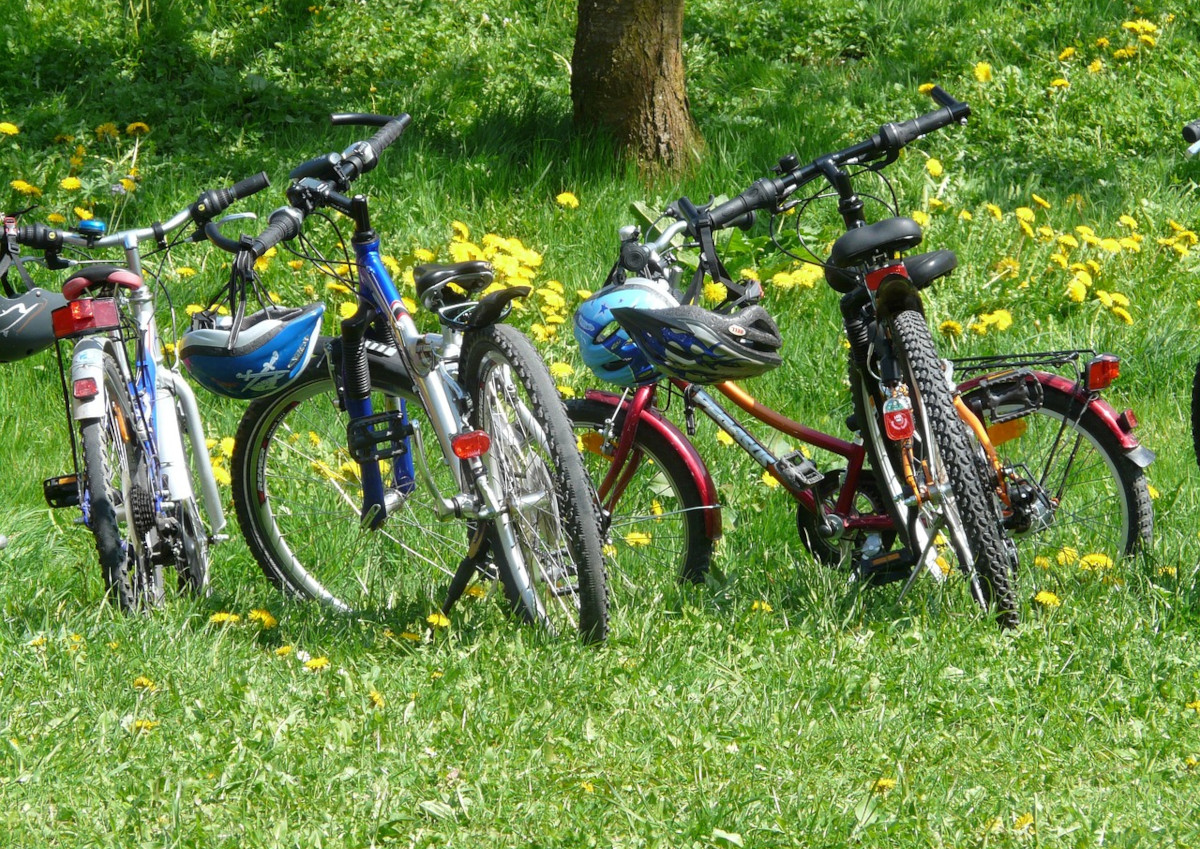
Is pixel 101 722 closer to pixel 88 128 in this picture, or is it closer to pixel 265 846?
pixel 265 846

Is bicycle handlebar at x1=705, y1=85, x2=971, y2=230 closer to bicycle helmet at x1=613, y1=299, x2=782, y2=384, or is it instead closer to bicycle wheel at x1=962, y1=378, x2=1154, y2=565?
bicycle helmet at x1=613, y1=299, x2=782, y2=384

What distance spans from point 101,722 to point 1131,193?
5813 mm

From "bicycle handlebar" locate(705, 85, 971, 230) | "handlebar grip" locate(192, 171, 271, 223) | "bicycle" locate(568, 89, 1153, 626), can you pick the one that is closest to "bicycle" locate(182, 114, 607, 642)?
"handlebar grip" locate(192, 171, 271, 223)

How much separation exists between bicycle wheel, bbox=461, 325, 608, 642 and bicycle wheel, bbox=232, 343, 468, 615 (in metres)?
0.53

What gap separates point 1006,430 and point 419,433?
1757mm

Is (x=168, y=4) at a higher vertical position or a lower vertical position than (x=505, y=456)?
higher

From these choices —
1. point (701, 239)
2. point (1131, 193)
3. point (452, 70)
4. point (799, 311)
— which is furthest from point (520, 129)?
point (701, 239)

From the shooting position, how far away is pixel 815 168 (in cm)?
388

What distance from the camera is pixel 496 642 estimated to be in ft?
12.5

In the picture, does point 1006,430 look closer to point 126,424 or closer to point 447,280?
point 447,280

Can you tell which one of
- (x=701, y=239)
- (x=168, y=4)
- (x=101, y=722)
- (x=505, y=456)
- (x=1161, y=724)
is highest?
(x=168, y=4)

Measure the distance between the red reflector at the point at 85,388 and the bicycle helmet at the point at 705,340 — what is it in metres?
1.46

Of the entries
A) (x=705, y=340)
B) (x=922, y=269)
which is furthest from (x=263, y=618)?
(x=922, y=269)

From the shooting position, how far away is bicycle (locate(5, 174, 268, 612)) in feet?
12.6
